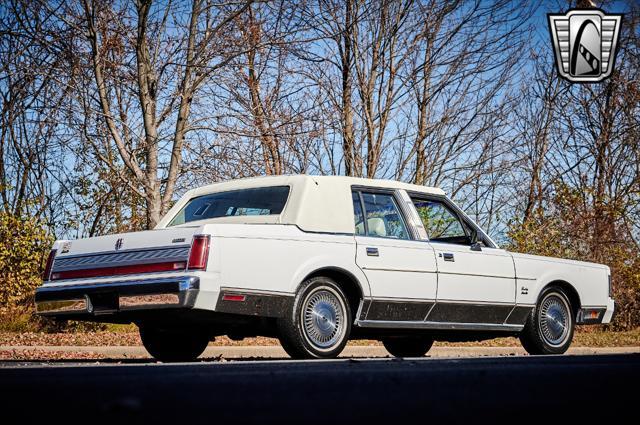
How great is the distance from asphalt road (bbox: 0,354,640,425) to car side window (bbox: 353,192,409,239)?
3.24 meters

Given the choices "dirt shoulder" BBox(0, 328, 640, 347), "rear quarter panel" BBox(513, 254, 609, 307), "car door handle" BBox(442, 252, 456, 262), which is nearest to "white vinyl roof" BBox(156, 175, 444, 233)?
"car door handle" BBox(442, 252, 456, 262)

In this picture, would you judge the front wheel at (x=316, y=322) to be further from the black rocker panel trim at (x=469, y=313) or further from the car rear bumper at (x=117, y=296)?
the black rocker panel trim at (x=469, y=313)

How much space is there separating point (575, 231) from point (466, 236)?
38.9ft

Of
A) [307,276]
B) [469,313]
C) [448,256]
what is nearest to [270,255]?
[307,276]

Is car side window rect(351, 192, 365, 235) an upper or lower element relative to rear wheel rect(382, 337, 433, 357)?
upper

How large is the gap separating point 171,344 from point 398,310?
7.90ft

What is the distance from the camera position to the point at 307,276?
28.5ft

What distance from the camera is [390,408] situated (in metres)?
4.16

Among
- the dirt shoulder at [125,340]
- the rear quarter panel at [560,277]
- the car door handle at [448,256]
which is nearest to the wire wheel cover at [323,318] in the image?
the car door handle at [448,256]

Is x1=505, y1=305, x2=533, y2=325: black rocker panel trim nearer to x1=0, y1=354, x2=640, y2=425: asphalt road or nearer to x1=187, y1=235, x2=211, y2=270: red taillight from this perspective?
x1=187, y1=235, x2=211, y2=270: red taillight

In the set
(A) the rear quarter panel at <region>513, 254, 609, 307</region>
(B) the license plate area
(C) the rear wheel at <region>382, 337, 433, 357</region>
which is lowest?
(C) the rear wheel at <region>382, 337, 433, 357</region>

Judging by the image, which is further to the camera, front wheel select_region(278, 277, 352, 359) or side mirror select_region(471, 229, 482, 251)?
side mirror select_region(471, 229, 482, 251)

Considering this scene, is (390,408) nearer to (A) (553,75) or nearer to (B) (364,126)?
(B) (364,126)

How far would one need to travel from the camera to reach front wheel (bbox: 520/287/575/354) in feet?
35.7
